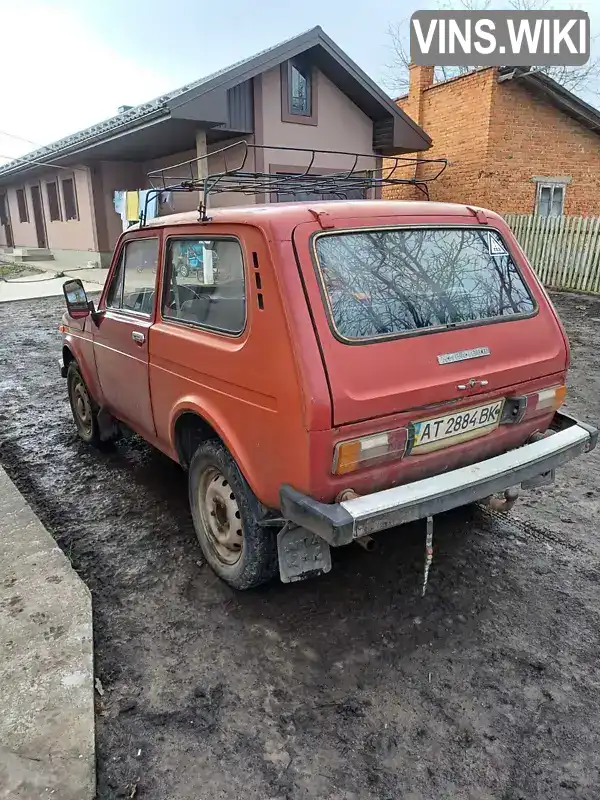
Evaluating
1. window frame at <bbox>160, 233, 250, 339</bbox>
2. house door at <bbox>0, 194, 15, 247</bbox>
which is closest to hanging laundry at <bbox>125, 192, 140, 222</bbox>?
→ window frame at <bbox>160, 233, 250, 339</bbox>

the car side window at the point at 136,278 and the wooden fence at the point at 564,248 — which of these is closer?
the car side window at the point at 136,278

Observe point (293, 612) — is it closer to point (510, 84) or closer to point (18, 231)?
point (510, 84)

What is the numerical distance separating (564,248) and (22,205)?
19556mm

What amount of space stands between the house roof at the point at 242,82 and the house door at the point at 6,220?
9.74 metres

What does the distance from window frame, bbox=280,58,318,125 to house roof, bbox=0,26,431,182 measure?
27cm

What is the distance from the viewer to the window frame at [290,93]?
12523mm

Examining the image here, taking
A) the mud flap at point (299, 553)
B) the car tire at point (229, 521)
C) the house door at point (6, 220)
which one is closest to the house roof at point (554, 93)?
the car tire at point (229, 521)

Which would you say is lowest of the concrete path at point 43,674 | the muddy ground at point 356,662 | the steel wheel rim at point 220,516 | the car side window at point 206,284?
the muddy ground at point 356,662

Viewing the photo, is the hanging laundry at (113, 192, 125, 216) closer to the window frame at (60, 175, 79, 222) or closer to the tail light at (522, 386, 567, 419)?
the window frame at (60, 175, 79, 222)

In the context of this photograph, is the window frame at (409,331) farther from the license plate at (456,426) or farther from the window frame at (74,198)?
the window frame at (74,198)

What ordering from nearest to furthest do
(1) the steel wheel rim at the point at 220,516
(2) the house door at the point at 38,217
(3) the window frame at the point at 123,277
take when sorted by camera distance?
1. (1) the steel wheel rim at the point at 220,516
2. (3) the window frame at the point at 123,277
3. (2) the house door at the point at 38,217

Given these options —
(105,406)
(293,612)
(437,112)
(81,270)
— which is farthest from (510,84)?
(293,612)

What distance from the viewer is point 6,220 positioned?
25266 mm

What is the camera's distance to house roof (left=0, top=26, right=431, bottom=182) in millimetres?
10688
